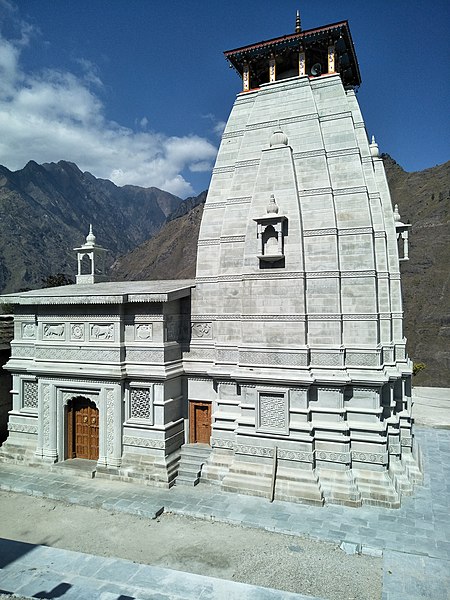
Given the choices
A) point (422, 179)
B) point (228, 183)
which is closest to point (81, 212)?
point (422, 179)

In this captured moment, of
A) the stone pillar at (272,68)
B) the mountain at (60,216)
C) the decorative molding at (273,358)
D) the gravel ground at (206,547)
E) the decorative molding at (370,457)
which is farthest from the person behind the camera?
the mountain at (60,216)

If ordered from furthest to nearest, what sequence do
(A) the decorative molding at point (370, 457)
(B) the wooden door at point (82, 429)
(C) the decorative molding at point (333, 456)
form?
(B) the wooden door at point (82, 429), (C) the decorative molding at point (333, 456), (A) the decorative molding at point (370, 457)

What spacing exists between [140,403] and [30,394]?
4779 mm

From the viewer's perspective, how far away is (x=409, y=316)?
63750 millimetres

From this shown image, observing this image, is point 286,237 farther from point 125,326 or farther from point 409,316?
point 409,316

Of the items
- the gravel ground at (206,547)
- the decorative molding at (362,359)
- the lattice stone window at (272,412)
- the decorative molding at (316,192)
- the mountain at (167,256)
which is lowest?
the gravel ground at (206,547)

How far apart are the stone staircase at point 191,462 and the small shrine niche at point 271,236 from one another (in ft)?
21.2

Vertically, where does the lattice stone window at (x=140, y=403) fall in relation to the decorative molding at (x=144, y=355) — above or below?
below

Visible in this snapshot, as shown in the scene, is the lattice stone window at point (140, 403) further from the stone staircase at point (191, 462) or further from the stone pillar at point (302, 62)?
the stone pillar at point (302, 62)

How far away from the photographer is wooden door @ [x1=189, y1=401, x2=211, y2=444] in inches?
586

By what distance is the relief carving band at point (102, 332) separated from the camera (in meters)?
14.5

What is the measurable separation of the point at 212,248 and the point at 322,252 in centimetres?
380

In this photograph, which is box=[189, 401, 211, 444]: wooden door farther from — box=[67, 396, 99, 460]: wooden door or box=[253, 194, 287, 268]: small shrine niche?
box=[253, 194, 287, 268]: small shrine niche

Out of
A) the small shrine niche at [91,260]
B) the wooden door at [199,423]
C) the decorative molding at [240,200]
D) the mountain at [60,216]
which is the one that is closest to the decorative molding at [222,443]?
the wooden door at [199,423]
